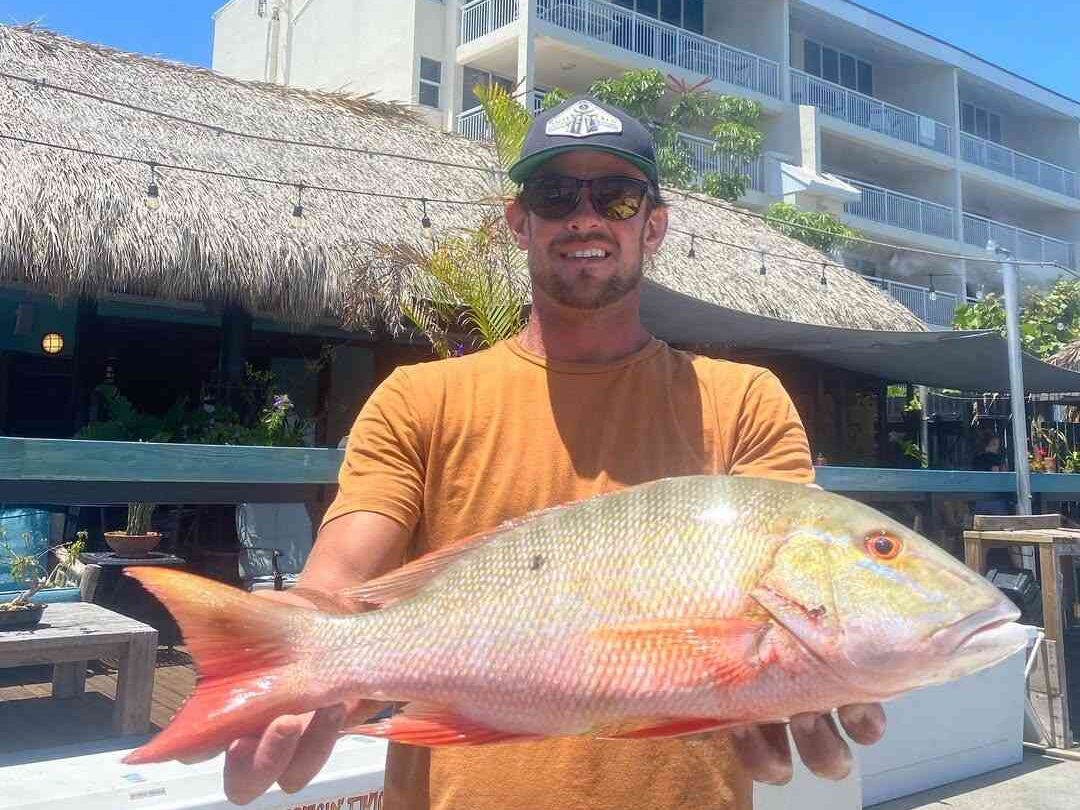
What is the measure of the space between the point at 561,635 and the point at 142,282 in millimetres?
7244

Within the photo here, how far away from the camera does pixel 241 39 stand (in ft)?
79.6

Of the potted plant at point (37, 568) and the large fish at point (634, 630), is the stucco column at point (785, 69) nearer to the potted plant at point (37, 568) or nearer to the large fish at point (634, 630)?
the potted plant at point (37, 568)

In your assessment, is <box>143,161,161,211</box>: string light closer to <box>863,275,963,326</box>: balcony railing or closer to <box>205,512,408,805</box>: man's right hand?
<box>205,512,408,805</box>: man's right hand

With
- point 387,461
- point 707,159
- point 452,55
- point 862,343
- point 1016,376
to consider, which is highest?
point 452,55

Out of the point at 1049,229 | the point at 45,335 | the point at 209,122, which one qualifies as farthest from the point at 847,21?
the point at 45,335

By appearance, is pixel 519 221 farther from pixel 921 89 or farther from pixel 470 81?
pixel 921 89

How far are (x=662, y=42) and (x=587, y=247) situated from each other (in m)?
20.0

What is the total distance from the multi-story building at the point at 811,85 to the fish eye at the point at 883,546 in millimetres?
16303

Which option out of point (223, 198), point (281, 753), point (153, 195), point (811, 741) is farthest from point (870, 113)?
point (281, 753)

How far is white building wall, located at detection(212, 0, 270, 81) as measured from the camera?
23.6 meters

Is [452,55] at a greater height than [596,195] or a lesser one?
greater

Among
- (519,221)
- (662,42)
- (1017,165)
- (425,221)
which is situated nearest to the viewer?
(519,221)

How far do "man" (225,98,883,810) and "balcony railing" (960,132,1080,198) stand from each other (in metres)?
27.6

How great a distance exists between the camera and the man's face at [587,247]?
1720mm
